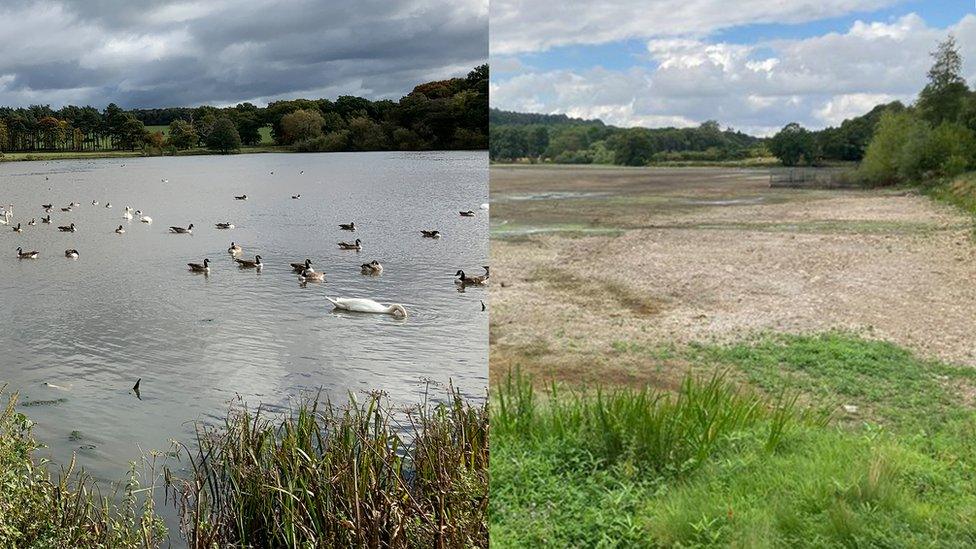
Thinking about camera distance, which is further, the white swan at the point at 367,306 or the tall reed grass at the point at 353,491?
the white swan at the point at 367,306

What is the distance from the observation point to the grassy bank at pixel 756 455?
174 centimetres

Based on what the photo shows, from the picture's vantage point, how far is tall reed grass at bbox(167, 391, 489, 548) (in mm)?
2762

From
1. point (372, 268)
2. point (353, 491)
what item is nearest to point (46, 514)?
point (353, 491)

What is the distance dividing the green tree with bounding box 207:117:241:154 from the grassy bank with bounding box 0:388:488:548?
15.5ft

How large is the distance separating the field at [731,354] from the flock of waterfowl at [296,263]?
5935mm

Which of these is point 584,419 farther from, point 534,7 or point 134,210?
point 134,210

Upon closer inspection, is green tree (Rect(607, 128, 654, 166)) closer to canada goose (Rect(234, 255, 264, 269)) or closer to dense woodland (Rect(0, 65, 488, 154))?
dense woodland (Rect(0, 65, 488, 154))

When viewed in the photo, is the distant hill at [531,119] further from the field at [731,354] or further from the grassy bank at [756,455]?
the grassy bank at [756,455]

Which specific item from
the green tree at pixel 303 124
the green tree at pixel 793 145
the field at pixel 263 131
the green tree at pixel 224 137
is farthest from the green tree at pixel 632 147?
the field at pixel 263 131

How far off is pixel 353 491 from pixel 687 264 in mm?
1375

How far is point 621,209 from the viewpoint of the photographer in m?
2.02

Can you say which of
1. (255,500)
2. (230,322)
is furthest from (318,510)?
(230,322)

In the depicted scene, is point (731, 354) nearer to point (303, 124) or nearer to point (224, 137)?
point (303, 124)

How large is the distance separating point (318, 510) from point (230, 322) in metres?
5.37
